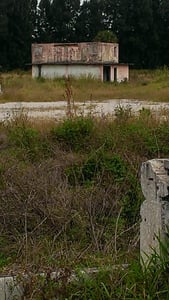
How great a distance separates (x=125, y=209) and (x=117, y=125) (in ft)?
13.8

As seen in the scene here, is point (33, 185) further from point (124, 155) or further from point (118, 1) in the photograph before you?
point (118, 1)

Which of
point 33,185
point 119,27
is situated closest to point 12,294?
point 33,185

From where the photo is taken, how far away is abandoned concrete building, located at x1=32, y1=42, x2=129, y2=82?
44562mm

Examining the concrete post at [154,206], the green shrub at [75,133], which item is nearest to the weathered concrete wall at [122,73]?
the green shrub at [75,133]

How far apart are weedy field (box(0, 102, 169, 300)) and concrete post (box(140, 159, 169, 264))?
17cm

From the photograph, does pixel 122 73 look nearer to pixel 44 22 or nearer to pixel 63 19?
pixel 63 19

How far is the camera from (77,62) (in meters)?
44.6

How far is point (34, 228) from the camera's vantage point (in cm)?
727

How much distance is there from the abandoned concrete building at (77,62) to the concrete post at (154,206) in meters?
39.2

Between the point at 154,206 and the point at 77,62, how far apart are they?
1603 inches

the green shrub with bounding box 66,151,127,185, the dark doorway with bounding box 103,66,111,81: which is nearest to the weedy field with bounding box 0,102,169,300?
the green shrub with bounding box 66,151,127,185

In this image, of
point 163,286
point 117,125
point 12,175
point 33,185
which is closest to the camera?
point 163,286

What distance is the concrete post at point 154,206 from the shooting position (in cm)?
435

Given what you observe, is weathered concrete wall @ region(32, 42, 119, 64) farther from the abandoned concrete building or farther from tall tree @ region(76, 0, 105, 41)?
tall tree @ region(76, 0, 105, 41)
